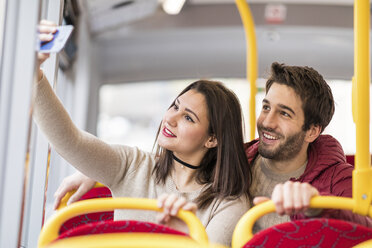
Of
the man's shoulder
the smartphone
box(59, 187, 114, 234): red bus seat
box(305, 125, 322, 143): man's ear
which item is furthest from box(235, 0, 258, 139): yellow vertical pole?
the smartphone

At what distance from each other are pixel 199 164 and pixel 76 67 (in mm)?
2868

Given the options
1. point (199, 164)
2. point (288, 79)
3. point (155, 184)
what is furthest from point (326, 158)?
point (155, 184)

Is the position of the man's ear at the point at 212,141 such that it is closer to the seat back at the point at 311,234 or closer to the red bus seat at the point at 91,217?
the red bus seat at the point at 91,217

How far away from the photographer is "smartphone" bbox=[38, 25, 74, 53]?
41.7 inches

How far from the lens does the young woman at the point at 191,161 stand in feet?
4.60

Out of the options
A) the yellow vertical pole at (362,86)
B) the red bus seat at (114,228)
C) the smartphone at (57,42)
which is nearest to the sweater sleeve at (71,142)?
the smartphone at (57,42)

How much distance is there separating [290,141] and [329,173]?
189 mm

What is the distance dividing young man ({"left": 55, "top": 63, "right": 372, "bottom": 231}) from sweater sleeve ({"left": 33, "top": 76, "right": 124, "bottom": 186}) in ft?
0.31

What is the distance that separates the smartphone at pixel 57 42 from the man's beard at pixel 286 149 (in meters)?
0.76

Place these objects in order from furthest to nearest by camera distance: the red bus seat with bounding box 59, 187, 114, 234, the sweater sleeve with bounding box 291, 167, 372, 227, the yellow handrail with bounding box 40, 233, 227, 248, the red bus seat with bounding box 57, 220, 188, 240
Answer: the red bus seat with bounding box 59, 187, 114, 234, the sweater sleeve with bounding box 291, 167, 372, 227, the red bus seat with bounding box 57, 220, 188, 240, the yellow handrail with bounding box 40, 233, 227, 248

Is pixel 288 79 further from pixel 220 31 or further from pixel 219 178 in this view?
pixel 220 31

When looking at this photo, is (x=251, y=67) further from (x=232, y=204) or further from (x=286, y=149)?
(x=232, y=204)

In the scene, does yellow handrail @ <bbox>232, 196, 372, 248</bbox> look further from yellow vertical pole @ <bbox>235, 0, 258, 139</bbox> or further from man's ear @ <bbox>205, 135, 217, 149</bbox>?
yellow vertical pole @ <bbox>235, 0, 258, 139</bbox>

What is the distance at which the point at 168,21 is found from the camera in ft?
15.8
